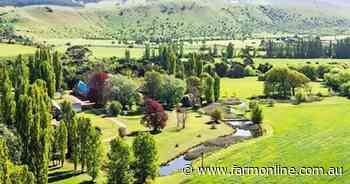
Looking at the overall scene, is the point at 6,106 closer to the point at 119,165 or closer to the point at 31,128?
→ the point at 31,128

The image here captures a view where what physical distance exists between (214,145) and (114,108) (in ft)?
89.7

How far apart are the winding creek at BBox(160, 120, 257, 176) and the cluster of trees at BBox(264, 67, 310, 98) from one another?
28112mm

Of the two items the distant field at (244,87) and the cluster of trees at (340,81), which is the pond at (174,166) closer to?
the distant field at (244,87)

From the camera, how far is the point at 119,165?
60438 millimetres

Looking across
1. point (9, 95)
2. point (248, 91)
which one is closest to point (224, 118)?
point (248, 91)

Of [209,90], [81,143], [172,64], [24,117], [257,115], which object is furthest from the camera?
[172,64]

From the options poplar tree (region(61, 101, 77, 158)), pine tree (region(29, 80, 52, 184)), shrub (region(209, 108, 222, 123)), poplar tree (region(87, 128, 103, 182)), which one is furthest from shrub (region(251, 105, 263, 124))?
pine tree (region(29, 80, 52, 184))

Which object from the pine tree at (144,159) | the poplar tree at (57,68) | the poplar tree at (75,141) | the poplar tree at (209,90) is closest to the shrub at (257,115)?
the poplar tree at (209,90)

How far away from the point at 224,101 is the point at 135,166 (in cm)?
6164

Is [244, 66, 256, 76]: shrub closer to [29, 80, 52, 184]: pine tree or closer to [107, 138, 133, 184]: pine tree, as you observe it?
[29, 80, 52, 184]: pine tree

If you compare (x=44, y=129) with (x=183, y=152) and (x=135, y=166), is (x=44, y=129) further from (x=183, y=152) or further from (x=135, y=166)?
(x=183, y=152)

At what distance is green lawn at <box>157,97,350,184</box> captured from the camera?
6456cm

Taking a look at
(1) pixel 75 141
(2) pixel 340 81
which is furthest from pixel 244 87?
(1) pixel 75 141

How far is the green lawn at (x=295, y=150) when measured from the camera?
64.6m
